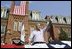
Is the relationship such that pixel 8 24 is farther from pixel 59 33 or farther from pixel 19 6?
pixel 59 33

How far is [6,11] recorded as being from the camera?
106 feet

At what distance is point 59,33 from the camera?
32219 mm

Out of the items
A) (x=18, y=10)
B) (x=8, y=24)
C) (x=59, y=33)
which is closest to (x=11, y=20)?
(x=8, y=24)

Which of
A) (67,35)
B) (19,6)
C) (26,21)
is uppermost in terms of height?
(19,6)

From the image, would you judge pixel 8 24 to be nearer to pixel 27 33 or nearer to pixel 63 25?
pixel 27 33

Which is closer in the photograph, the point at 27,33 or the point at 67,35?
the point at 27,33

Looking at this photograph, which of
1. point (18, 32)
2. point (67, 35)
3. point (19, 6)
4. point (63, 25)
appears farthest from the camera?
point (63, 25)

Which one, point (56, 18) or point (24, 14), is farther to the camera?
point (56, 18)

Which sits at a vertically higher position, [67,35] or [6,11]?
[6,11]

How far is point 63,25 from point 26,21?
660 cm

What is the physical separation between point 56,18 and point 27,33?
7.57m

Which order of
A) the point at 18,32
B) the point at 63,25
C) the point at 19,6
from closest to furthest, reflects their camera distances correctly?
the point at 19,6 < the point at 18,32 < the point at 63,25

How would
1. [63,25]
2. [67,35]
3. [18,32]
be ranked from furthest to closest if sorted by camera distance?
1. [63,25]
2. [67,35]
3. [18,32]

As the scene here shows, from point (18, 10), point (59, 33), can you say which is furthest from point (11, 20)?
point (59, 33)
